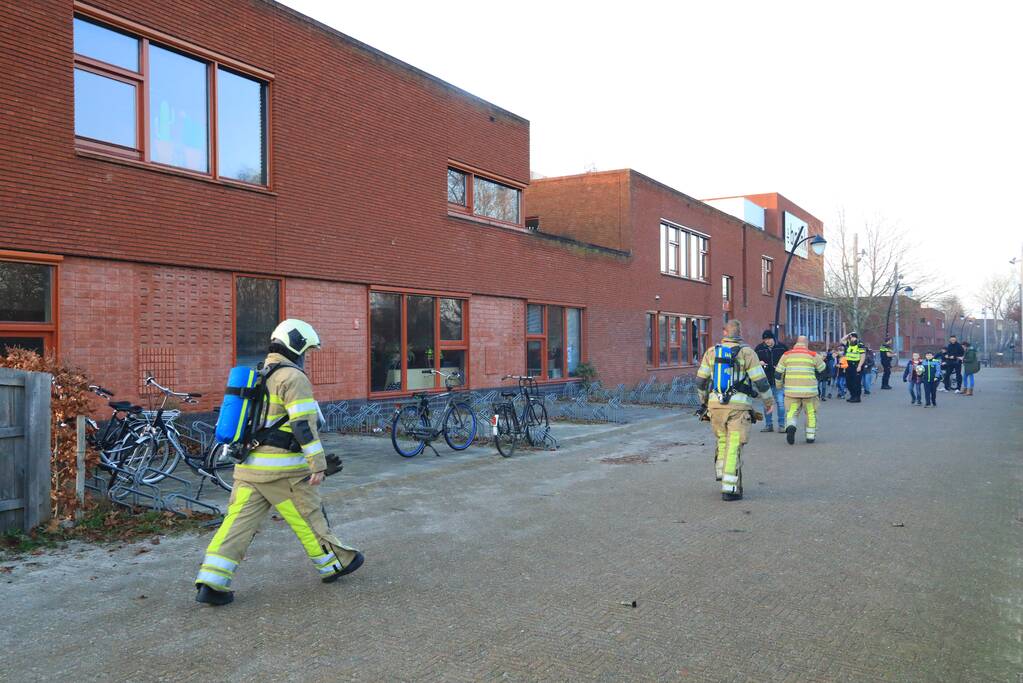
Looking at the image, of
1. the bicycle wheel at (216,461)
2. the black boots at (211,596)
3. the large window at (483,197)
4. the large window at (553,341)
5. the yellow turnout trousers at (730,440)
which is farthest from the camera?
the large window at (553,341)

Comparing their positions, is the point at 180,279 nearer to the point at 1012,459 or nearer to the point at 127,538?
the point at 127,538

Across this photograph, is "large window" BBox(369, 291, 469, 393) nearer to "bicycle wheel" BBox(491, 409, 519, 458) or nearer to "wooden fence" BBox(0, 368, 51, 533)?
"bicycle wheel" BBox(491, 409, 519, 458)

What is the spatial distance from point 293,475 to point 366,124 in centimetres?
1146

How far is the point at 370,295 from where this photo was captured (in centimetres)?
1562

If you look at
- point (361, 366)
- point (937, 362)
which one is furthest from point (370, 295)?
point (937, 362)

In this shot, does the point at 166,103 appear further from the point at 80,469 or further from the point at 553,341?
the point at 553,341

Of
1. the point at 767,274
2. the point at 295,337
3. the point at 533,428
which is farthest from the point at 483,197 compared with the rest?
the point at 767,274

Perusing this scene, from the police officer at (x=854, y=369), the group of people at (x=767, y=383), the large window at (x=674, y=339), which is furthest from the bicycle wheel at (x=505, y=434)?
the large window at (x=674, y=339)

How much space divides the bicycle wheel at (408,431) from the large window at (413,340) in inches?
153

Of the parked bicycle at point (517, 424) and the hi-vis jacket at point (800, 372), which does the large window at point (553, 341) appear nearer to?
the parked bicycle at point (517, 424)

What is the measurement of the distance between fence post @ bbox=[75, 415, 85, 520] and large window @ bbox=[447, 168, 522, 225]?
11771mm

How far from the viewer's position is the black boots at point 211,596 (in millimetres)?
5031

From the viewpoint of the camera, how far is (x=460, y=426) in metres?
12.3

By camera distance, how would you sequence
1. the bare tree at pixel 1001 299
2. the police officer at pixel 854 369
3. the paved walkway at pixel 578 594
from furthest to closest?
the bare tree at pixel 1001 299, the police officer at pixel 854 369, the paved walkway at pixel 578 594
